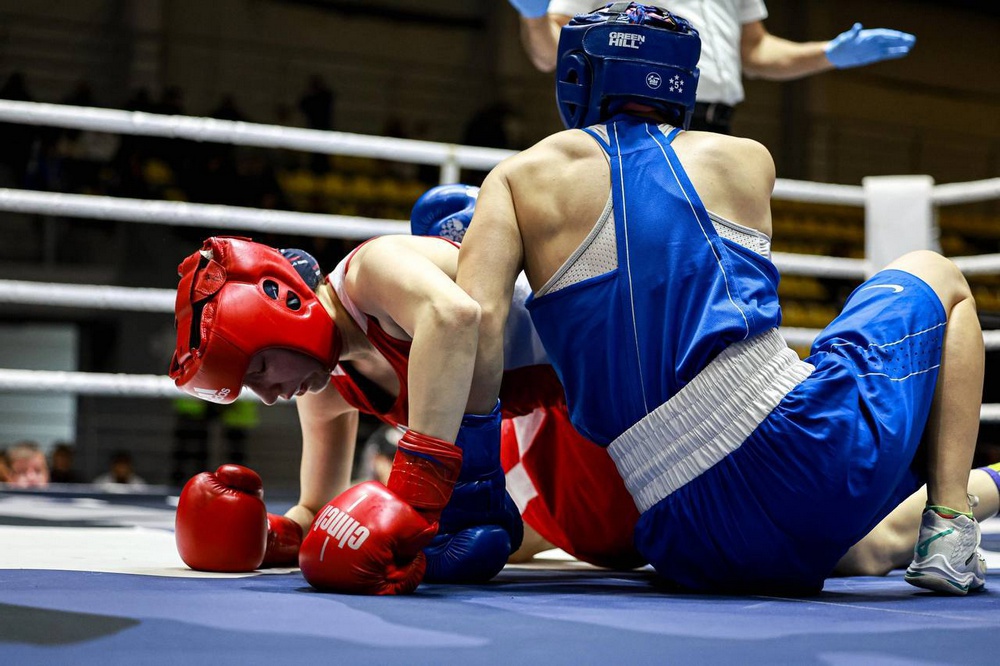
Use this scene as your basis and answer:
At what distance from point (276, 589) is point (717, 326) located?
0.61 meters

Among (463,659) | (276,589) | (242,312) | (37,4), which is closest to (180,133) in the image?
(242,312)

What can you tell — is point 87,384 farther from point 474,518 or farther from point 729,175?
point 729,175

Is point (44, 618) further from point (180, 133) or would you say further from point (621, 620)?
point (180, 133)

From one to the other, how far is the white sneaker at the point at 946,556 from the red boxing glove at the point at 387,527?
0.59 metres

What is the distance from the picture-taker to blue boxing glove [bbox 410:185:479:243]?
183 centimetres

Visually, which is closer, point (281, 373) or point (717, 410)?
point (717, 410)

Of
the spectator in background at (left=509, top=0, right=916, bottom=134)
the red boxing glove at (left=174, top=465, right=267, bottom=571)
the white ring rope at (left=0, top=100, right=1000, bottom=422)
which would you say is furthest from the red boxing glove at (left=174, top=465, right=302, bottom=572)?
the white ring rope at (left=0, top=100, right=1000, bottom=422)

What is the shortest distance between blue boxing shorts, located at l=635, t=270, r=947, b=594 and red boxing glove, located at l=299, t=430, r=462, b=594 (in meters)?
0.30

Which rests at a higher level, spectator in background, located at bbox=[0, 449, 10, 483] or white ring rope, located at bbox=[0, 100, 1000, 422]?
white ring rope, located at bbox=[0, 100, 1000, 422]

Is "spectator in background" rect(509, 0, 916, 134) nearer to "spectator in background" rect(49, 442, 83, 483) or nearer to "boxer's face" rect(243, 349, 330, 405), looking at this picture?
"boxer's face" rect(243, 349, 330, 405)

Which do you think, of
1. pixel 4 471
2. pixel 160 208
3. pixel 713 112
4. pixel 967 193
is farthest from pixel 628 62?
pixel 4 471

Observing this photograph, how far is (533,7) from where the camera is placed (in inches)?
101

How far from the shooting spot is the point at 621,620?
1071 millimetres

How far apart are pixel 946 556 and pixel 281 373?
2.99ft
